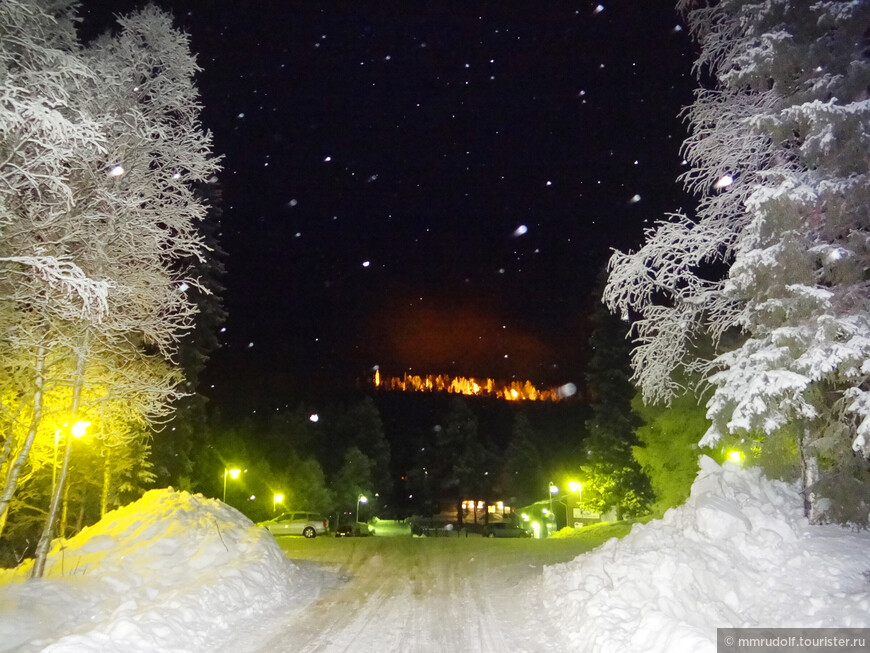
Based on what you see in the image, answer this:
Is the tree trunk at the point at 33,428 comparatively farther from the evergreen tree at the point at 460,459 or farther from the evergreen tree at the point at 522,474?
the evergreen tree at the point at 522,474

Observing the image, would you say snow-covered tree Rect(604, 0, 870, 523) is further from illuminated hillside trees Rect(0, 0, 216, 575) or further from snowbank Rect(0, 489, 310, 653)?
illuminated hillside trees Rect(0, 0, 216, 575)

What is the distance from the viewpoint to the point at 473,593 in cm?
1288

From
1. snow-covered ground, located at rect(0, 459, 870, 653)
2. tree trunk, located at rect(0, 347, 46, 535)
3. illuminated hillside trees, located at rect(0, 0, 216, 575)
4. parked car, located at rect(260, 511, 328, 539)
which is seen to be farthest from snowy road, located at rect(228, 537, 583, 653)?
parked car, located at rect(260, 511, 328, 539)

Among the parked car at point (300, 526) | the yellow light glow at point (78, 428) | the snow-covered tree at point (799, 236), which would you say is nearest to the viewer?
the snow-covered tree at point (799, 236)

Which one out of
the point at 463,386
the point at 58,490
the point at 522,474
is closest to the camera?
the point at 58,490

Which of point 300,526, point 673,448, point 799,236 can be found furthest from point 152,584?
point 300,526

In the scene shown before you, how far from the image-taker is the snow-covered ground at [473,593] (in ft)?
26.9

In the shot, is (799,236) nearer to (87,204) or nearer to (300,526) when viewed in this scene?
(87,204)

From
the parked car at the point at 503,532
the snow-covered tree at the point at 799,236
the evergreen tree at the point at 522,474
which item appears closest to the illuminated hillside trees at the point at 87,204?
the snow-covered tree at the point at 799,236

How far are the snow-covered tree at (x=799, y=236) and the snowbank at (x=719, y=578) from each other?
3.29 ft

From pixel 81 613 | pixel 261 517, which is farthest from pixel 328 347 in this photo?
pixel 81 613

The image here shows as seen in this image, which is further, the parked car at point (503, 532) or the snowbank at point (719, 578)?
the parked car at point (503, 532)

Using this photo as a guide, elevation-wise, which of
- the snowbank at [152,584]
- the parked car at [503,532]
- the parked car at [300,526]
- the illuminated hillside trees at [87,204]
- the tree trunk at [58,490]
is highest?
the illuminated hillside trees at [87,204]

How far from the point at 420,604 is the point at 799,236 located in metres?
8.98
